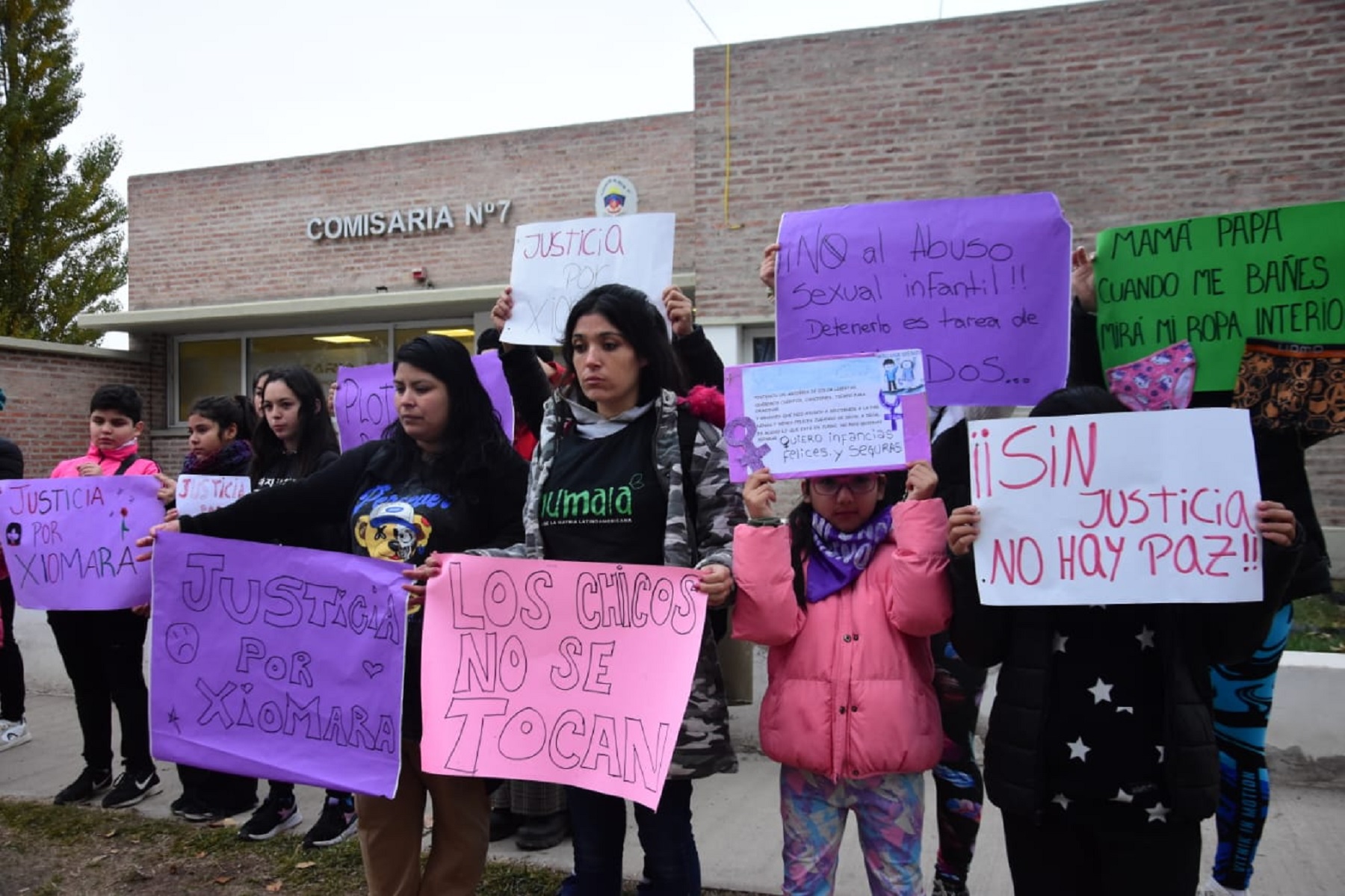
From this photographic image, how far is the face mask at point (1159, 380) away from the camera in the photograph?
2408 millimetres

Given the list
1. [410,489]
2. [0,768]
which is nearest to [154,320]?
[0,768]

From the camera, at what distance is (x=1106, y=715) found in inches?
80.0

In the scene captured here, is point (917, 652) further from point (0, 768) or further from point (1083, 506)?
point (0, 768)

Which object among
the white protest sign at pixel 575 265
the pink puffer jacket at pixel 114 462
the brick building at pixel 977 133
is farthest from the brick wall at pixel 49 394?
the white protest sign at pixel 575 265

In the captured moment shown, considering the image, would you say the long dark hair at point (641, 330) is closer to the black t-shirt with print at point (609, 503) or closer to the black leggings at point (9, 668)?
the black t-shirt with print at point (609, 503)

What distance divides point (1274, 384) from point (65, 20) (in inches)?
794

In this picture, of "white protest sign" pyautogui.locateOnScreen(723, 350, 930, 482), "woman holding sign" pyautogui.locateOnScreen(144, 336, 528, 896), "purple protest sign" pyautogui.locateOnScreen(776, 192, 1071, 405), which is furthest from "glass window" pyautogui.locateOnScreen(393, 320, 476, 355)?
"white protest sign" pyautogui.locateOnScreen(723, 350, 930, 482)

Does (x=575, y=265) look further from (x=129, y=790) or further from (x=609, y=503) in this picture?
(x=129, y=790)

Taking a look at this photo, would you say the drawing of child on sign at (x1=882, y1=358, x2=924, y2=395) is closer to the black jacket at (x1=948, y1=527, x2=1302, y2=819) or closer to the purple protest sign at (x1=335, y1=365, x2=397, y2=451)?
the black jacket at (x1=948, y1=527, x2=1302, y2=819)

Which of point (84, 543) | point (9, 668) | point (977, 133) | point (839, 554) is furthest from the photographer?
point (977, 133)

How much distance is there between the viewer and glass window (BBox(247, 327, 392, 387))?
12.2m

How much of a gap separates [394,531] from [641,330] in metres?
0.93

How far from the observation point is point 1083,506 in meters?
2.08

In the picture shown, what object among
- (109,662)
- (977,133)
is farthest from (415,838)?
(977,133)
